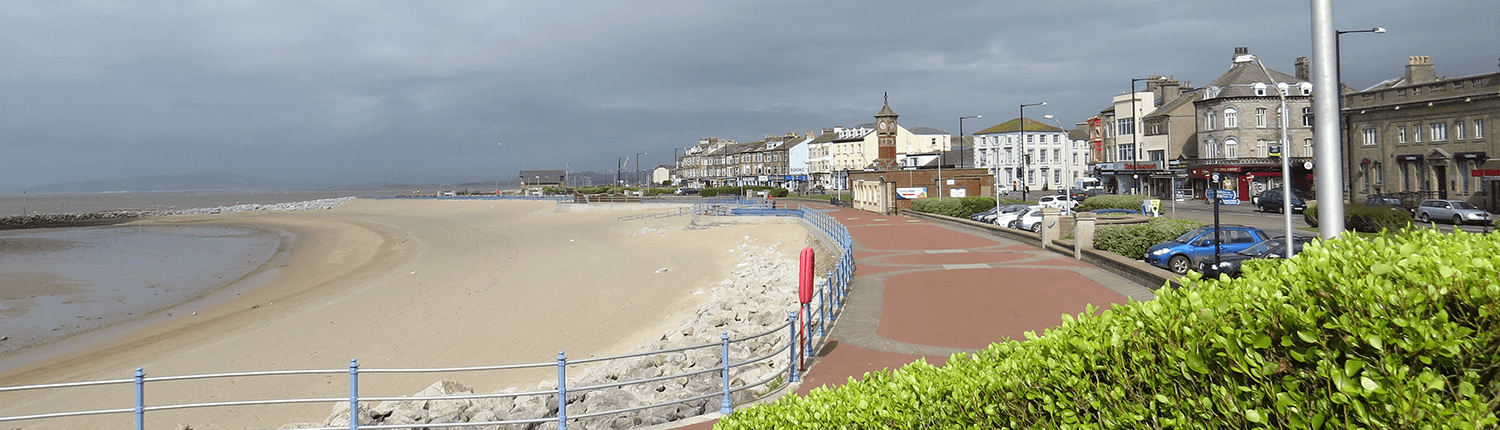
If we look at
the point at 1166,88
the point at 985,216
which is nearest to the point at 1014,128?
the point at 1166,88

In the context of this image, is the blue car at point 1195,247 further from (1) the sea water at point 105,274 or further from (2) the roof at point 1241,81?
(2) the roof at point 1241,81

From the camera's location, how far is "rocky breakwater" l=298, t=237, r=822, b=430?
1048 centimetres

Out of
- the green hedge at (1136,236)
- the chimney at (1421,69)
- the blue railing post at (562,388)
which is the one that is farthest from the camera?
the chimney at (1421,69)

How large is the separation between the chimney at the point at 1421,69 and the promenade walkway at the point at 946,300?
134 feet

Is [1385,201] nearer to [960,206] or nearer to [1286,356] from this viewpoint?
[960,206]

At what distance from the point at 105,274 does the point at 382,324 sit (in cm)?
2232

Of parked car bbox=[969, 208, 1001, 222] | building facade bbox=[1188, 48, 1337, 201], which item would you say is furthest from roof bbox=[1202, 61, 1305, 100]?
parked car bbox=[969, 208, 1001, 222]

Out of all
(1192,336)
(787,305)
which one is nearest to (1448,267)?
(1192,336)

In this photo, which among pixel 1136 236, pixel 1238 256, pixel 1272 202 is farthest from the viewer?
pixel 1272 202

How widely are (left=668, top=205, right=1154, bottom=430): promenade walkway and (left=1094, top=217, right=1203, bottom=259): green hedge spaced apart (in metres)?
1.10

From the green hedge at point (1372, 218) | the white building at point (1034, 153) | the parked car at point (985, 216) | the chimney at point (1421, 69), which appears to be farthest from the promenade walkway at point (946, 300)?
the white building at point (1034, 153)

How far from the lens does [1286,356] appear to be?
3.11 metres

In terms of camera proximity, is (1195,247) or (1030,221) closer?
(1195,247)

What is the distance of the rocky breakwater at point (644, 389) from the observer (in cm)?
1048
